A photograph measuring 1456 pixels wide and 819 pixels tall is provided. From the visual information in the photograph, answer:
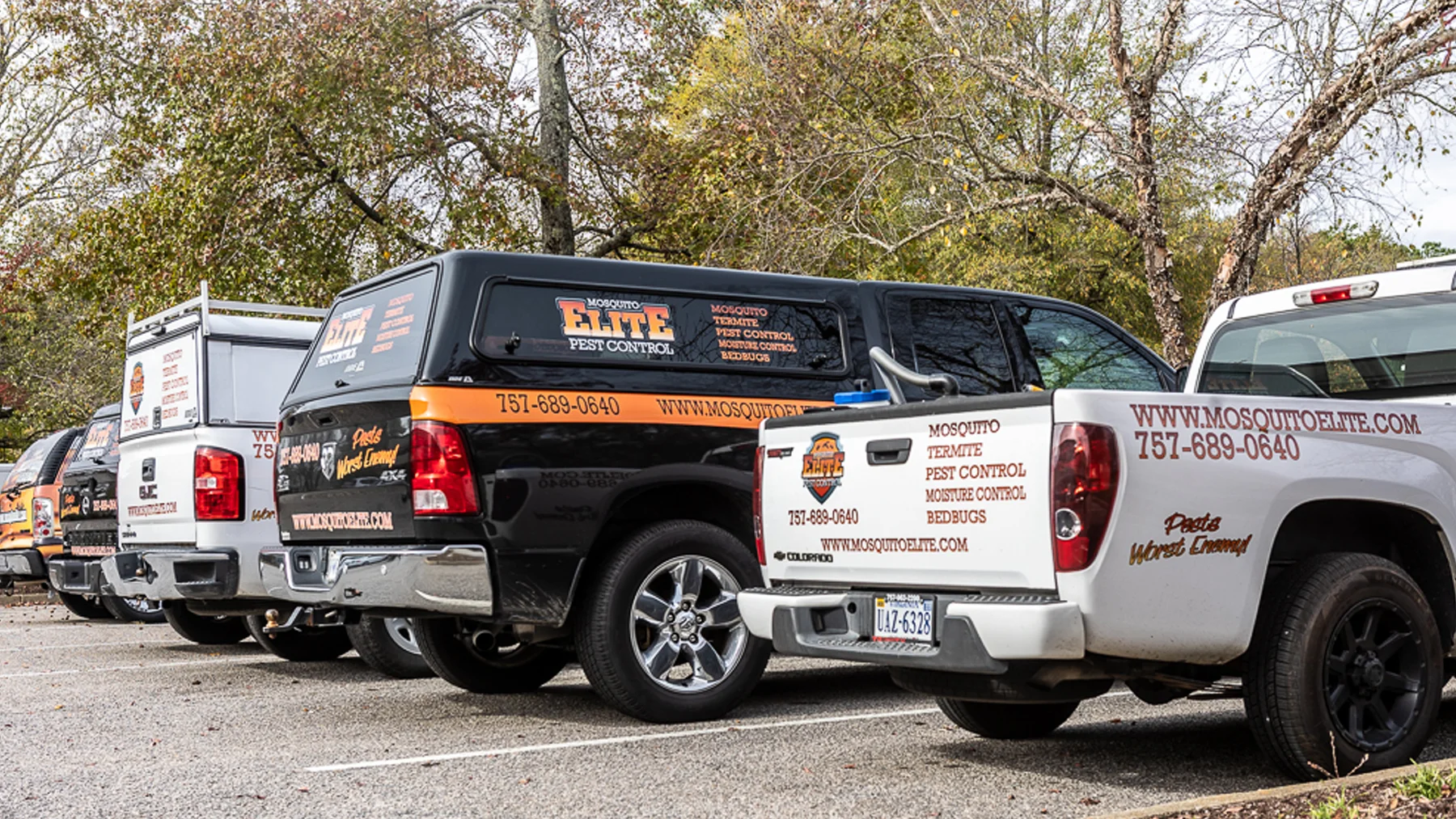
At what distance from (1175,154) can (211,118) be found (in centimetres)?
1159

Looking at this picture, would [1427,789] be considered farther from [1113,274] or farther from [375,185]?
[1113,274]

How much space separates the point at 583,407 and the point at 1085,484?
9.62 ft

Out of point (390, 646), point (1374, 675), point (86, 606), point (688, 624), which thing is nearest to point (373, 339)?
point (688, 624)

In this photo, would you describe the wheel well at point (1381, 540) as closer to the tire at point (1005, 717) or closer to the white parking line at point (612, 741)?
the tire at point (1005, 717)

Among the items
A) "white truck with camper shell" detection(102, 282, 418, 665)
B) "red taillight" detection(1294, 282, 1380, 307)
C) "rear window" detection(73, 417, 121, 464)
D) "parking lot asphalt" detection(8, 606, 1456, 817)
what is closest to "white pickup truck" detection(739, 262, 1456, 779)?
"parking lot asphalt" detection(8, 606, 1456, 817)

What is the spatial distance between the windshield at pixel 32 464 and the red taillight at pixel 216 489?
6.36 meters

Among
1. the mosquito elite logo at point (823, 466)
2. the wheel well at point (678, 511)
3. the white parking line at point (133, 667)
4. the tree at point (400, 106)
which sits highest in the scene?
the tree at point (400, 106)

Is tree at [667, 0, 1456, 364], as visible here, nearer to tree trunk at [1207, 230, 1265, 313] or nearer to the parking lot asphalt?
tree trunk at [1207, 230, 1265, 313]

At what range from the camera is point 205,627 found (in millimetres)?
12000

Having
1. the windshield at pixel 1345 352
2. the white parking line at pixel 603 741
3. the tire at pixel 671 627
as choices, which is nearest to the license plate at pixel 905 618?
the white parking line at pixel 603 741

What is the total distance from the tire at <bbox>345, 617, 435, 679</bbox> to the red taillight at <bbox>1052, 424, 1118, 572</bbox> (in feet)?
17.2

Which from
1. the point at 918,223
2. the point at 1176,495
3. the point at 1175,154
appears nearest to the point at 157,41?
the point at 918,223

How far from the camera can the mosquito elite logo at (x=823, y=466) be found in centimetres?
570

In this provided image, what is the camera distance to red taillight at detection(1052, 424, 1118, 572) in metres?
4.78
